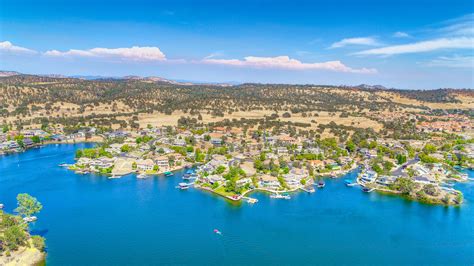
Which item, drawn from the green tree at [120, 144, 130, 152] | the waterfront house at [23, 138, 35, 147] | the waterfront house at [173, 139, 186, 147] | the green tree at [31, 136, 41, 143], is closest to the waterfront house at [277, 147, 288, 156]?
the waterfront house at [173, 139, 186, 147]

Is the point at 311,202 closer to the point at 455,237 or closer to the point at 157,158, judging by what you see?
the point at 455,237

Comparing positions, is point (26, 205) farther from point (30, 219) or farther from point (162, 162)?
point (162, 162)

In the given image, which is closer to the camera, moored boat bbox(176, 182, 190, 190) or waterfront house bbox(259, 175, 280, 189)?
waterfront house bbox(259, 175, 280, 189)

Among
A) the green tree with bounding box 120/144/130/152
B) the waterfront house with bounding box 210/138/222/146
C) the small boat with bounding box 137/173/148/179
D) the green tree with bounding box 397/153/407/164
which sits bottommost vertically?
the small boat with bounding box 137/173/148/179

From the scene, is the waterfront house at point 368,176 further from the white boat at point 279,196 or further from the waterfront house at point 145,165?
the waterfront house at point 145,165

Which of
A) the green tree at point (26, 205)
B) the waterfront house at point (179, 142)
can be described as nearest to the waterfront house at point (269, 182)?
the waterfront house at point (179, 142)

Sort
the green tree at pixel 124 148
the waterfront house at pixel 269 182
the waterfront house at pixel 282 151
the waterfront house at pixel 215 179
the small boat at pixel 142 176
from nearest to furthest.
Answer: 1. the waterfront house at pixel 269 182
2. the waterfront house at pixel 215 179
3. the small boat at pixel 142 176
4. the waterfront house at pixel 282 151
5. the green tree at pixel 124 148

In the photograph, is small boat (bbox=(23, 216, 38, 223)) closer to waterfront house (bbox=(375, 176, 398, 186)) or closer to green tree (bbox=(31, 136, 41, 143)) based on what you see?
waterfront house (bbox=(375, 176, 398, 186))

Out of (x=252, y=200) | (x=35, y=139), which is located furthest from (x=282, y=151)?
(x=35, y=139)

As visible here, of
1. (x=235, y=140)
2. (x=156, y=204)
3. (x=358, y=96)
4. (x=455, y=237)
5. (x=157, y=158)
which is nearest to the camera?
(x=455, y=237)

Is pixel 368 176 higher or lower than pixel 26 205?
higher

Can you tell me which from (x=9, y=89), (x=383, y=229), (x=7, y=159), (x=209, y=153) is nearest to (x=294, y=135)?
(x=209, y=153)
